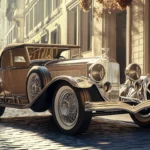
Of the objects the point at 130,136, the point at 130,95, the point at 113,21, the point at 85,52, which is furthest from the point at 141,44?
the point at 130,136

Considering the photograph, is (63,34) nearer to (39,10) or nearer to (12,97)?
(39,10)

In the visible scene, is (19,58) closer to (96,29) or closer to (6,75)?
(6,75)

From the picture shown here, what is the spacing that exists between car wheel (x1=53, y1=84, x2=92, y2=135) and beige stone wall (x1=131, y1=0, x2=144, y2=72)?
7329mm

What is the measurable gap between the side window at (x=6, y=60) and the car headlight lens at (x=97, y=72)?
2543 mm

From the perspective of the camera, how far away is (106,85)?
543cm

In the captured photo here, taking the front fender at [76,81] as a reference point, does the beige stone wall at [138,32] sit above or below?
above

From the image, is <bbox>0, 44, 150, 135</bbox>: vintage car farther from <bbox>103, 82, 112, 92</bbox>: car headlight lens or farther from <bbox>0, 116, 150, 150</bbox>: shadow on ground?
<bbox>0, 116, 150, 150</bbox>: shadow on ground

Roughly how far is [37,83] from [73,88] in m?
1.09

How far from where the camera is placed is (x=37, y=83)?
5.89m

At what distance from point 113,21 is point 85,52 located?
9.82 ft

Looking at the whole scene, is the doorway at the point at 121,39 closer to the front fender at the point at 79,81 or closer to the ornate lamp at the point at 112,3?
the ornate lamp at the point at 112,3

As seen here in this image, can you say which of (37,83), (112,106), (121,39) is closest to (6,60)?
(37,83)

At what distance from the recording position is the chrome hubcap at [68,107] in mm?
5058

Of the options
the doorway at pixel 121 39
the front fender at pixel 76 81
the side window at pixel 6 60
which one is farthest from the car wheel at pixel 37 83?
the doorway at pixel 121 39
